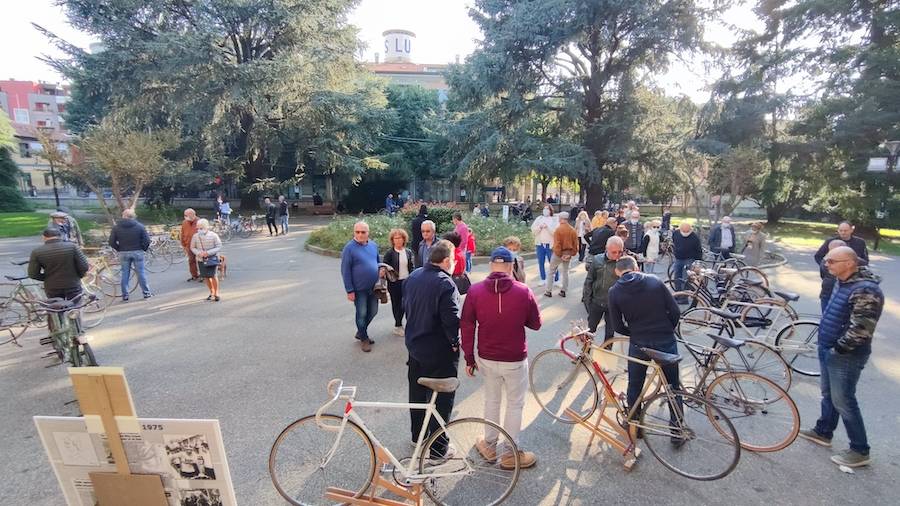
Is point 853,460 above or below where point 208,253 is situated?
below

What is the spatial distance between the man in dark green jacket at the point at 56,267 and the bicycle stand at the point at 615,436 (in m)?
6.49

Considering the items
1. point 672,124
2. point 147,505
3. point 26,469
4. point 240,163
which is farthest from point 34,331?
point 672,124

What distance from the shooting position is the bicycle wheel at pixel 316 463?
3.11 meters

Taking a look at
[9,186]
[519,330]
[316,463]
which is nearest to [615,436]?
[519,330]

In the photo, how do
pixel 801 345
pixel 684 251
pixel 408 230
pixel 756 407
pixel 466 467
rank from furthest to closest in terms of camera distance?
1. pixel 408 230
2. pixel 684 251
3. pixel 801 345
4. pixel 756 407
5. pixel 466 467

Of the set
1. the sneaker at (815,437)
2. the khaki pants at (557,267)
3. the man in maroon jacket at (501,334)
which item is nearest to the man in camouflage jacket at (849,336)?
the sneaker at (815,437)

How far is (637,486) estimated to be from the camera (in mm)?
3457

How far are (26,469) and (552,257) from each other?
25.2ft

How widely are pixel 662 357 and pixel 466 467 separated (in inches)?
69.1

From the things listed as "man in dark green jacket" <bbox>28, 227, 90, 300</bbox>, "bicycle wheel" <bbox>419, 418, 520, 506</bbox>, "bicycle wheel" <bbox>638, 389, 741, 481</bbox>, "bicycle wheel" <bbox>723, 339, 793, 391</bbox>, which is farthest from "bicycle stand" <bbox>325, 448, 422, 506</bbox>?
"man in dark green jacket" <bbox>28, 227, 90, 300</bbox>

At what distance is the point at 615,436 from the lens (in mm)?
3934

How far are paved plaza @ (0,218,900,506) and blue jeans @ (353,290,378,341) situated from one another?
312 millimetres

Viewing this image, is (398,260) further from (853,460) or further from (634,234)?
(634,234)

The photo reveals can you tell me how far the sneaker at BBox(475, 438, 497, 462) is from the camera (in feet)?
11.6
